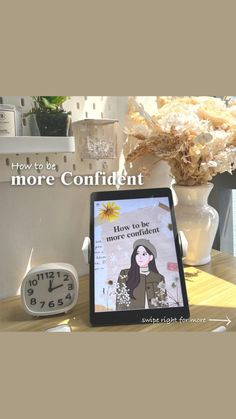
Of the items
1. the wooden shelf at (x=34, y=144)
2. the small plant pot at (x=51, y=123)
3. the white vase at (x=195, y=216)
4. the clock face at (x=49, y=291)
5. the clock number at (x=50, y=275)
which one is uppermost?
the small plant pot at (x=51, y=123)

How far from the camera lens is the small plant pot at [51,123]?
72 centimetres

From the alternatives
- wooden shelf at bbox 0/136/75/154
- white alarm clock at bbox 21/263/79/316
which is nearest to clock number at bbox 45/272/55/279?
white alarm clock at bbox 21/263/79/316

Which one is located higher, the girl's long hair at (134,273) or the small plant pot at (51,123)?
the small plant pot at (51,123)

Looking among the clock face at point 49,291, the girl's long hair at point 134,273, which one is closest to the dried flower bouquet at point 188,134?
the girl's long hair at point 134,273

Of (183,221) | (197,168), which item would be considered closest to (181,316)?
(183,221)

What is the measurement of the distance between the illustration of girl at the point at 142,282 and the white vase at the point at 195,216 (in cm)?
19

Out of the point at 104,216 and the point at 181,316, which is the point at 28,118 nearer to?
the point at 104,216

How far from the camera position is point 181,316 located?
2.38 ft

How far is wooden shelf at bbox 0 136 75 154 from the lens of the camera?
2.17 ft

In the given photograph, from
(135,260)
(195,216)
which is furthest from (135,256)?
(195,216)

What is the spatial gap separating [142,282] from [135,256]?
0.22ft

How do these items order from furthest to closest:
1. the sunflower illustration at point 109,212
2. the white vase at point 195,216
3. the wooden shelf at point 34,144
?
the white vase at point 195,216, the sunflower illustration at point 109,212, the wooden shelf at point 34,144

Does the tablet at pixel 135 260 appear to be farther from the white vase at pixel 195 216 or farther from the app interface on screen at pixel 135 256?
the white vase at pixel 195 216

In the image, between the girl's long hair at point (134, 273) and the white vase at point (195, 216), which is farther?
the white vase at point (195, 216)
